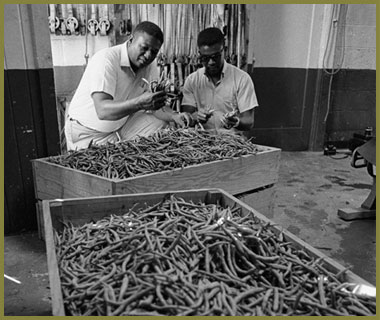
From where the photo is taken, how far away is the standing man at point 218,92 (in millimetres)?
4098

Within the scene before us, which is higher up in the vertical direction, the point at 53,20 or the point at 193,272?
the point at 53,20

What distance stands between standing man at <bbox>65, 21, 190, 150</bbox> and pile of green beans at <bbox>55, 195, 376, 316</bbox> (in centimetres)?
188

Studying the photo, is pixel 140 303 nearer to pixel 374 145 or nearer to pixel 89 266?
pixel 89 266

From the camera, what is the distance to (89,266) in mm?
1610

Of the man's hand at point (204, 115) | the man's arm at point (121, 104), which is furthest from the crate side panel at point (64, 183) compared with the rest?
the man's hand at point (204, 115)

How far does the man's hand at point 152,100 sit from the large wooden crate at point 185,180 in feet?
3.19

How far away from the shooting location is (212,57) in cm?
414

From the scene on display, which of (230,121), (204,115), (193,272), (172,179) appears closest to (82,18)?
(204,115)

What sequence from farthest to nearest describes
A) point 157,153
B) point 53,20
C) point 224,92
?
point 53,20 < point 224,92 < point 157,153

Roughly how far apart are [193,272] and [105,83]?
102 inches

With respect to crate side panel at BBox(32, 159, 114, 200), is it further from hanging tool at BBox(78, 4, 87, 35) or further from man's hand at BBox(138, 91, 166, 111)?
hanging tool at BBox(78, 4, 87, 35)

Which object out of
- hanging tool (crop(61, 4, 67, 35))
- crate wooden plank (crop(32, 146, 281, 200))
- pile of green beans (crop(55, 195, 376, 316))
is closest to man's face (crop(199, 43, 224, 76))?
crate wooden plank (crop(32, 146, 281, 200))

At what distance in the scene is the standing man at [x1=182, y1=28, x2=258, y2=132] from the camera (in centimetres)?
410

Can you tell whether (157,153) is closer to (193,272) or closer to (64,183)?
(64,183)
